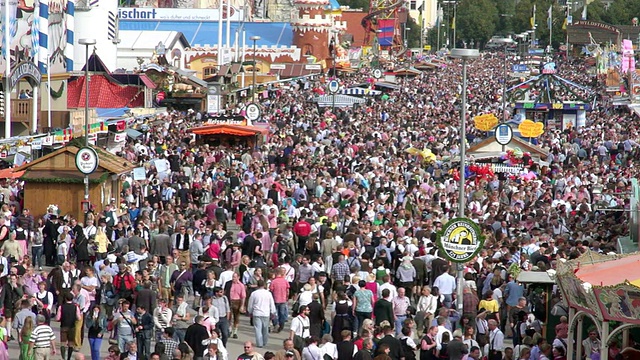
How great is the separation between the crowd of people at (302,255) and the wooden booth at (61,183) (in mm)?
430

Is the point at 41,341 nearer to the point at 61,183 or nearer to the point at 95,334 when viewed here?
the point at 95,334

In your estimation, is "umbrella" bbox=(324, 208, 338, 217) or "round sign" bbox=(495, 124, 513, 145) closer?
"umbrella" bbox=(324, 208, 338, 217)

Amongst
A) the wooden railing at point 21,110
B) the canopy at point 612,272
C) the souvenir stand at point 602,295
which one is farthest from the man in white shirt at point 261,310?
the wooden railing at point 21,110

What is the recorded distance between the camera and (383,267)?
19.5m

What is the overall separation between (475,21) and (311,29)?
76.4 m

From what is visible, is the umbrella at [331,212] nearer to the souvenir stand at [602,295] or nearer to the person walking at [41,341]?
the souvenir stand at [602,295]

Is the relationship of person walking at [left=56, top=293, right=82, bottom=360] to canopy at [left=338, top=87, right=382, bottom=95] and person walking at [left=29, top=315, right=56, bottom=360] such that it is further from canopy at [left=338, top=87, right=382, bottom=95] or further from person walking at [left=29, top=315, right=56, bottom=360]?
canopy at [left=338, top=87, right=382, bottom=95]

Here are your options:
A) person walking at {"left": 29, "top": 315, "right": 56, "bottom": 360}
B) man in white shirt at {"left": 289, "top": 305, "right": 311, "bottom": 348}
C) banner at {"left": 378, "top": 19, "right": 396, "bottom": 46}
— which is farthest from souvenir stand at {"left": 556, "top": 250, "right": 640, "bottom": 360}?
banner at {"left": 378, "top": 19, "right": 396, "bottom": 46}

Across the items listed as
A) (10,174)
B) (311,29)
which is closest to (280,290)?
(10,174)

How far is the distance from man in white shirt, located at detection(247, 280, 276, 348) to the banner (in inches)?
4854

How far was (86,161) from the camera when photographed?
24453 millimetres

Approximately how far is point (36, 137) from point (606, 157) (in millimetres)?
15563

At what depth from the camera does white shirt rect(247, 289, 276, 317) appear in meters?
17.5

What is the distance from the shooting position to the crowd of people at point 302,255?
16.1 m
